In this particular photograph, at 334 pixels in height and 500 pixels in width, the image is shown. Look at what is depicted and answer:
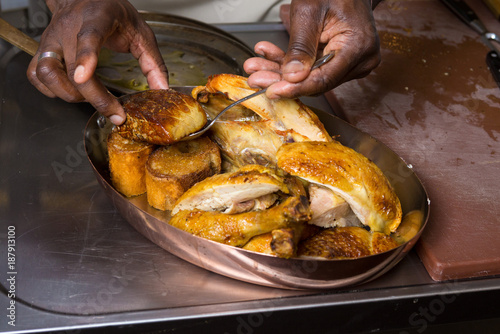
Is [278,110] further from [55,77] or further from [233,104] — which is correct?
[55,77]

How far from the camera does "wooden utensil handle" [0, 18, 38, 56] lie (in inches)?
62.9

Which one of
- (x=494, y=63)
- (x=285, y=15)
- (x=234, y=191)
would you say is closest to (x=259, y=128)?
(x=234, y=191)

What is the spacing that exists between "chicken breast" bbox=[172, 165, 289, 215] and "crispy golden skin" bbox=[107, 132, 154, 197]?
0.19m

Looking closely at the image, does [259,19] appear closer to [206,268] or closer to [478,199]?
[478,199]

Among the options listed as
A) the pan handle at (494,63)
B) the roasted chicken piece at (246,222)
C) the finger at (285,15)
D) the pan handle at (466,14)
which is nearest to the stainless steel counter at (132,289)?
the roasted chicken piece at (246,222)

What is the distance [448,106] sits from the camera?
1978 millimetres

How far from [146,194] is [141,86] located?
558 mm

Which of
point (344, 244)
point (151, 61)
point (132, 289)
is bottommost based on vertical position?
point (132, 289)

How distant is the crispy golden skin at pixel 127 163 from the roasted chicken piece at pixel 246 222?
28 centimetres

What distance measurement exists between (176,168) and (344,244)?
488mm

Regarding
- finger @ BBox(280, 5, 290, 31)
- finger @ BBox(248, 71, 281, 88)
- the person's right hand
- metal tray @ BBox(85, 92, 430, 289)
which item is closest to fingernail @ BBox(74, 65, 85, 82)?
the person's right hand

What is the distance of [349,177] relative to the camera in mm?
1230

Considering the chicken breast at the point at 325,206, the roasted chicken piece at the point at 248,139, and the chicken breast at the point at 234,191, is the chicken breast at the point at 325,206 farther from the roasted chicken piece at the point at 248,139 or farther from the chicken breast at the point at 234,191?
the roasted chicken piece at the point at 248,139

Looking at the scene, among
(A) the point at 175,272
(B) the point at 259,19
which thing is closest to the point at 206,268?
(A) the point at 175,272
